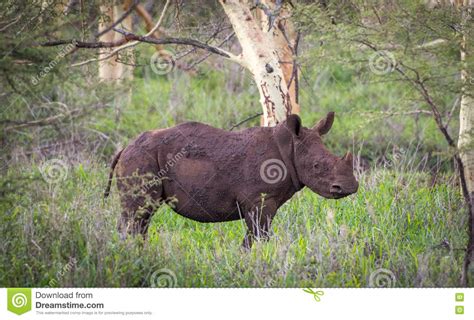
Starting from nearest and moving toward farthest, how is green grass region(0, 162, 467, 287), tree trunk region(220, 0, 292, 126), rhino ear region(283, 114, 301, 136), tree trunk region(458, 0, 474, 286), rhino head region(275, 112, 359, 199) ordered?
1. green grass region(0, 162, 467, 287)
2. tree trunk region(458, 0, 474, 286)
3. rhino head region(275, 112, 359, 199)
4. rhino ear region(283, 114, 301, 136)
5. tree trunk region(220, 0, 292, 126)

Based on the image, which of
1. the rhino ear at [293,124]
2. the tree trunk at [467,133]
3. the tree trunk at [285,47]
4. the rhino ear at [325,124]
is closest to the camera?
the tree trunk at [467,133]

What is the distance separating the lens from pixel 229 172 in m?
8.02

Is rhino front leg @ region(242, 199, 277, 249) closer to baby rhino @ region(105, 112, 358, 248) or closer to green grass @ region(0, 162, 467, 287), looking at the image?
baby rhino @ region(105, 112, 358, 248)

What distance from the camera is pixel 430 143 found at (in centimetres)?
1492

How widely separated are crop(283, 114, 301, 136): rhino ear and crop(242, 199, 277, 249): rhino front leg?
2.15 feet

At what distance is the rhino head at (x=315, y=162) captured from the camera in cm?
783

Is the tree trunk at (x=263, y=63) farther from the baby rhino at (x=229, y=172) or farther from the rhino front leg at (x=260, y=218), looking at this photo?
the rhino front leg at (x=260, y=218)

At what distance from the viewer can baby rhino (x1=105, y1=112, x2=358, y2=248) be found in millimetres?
7914

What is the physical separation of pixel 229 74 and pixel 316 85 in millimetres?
1710

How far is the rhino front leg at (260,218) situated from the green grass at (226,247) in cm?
13

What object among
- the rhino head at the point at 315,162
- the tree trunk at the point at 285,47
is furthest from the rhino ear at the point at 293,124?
the tree trunk at the point at 285,47

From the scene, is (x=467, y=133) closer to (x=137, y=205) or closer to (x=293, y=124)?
(x=293, y=124)

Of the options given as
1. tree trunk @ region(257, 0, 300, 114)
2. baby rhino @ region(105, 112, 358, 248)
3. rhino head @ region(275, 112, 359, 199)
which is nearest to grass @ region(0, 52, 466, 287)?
baby rhino @ region(105, 112, 358, 248)
